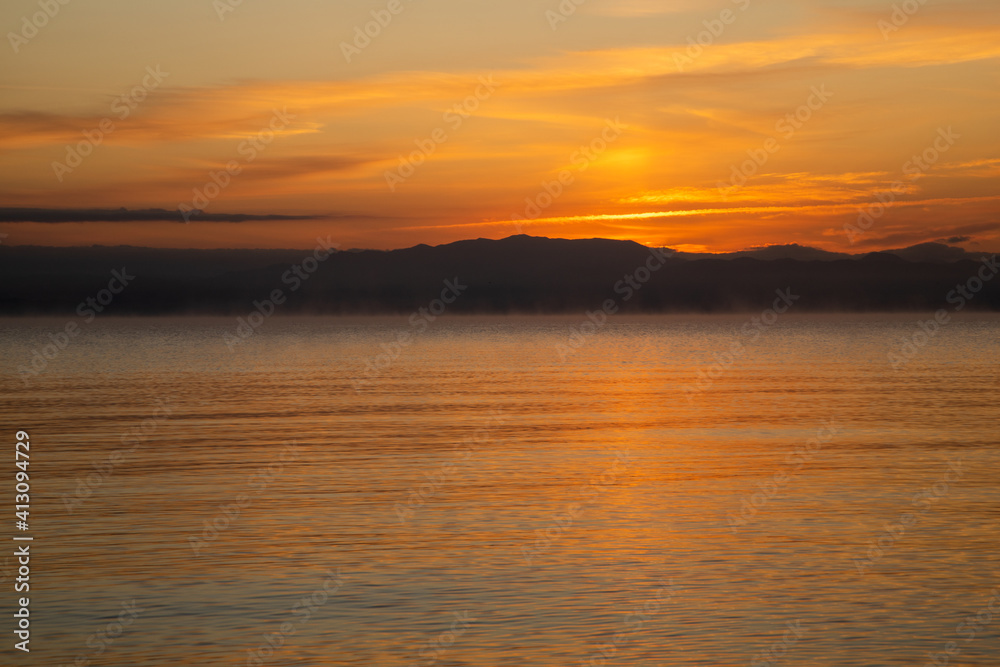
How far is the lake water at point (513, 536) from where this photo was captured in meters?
16.4

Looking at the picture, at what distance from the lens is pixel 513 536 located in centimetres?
2277

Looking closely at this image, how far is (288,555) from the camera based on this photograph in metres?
21.4

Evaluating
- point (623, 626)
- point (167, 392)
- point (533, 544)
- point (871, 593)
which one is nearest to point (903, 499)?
point (871, 593)

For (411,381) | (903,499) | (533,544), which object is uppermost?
(533,544)

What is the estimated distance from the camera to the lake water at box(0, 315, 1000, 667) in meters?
16.4

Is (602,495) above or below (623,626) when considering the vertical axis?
below

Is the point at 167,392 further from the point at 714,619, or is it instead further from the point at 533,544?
the point at 714,619

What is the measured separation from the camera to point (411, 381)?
239 ft

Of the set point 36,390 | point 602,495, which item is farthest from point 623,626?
point 36,390

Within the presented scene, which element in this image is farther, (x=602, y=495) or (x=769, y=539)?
(x=602, y=495)

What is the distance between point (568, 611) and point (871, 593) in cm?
542

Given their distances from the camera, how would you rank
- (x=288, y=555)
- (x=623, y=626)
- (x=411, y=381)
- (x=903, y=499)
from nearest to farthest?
(x=623, y=626), (x=288, y=555), (x=903, y=499), (x=411, y=381)

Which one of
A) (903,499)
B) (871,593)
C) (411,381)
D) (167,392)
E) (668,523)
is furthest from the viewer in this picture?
(411,381)

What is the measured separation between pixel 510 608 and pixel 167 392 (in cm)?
5011
